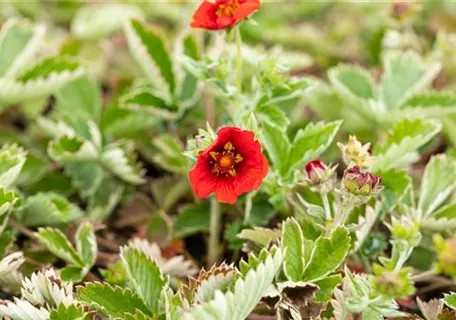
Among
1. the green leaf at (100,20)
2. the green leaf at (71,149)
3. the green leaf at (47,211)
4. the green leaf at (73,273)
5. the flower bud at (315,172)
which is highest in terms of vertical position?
the flower bud at (315,172)

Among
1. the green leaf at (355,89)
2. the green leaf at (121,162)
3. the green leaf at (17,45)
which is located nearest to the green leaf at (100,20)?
the green leaf at (17,45)

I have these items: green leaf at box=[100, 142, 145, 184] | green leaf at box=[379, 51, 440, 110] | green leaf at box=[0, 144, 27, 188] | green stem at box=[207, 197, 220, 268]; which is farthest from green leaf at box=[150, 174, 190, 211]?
green leaf at box=[379, 51, 440, 110]

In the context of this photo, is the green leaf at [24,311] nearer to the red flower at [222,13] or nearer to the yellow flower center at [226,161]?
the yellow flower center at [226,161]

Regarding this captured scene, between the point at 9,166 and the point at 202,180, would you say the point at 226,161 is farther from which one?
the point at 9,166

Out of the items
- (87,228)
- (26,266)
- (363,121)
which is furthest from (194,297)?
(363,121)

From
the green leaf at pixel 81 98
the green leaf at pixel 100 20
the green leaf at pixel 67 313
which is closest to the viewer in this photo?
the green leaf at pixel 67 313

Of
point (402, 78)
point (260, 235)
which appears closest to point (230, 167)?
point (260, 235)

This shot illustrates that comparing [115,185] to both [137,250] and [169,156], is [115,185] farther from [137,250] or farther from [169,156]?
[137,250]

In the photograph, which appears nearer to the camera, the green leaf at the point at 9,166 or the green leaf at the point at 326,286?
the green leaf at the point at 326,286

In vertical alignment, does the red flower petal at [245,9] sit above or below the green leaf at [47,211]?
above
